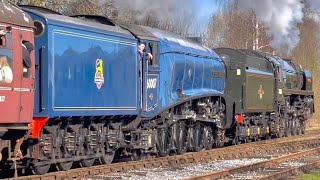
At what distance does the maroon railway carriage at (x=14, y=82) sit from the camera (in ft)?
39.2

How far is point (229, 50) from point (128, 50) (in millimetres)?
10790

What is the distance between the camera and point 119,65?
16484mm

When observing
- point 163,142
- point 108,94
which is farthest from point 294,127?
point 108,94

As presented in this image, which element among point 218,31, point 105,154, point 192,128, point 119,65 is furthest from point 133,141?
point 218,31

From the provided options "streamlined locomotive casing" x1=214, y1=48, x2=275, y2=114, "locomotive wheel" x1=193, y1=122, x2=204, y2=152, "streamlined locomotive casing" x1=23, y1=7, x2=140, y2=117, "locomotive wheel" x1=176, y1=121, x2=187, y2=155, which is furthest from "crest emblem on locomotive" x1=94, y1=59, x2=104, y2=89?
"streamlined locomotive casing" x1=214, y1=48, x2=275, y2=114

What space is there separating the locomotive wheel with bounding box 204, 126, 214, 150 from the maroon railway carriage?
1105 centimetres

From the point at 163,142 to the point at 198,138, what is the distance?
3047 millimetres

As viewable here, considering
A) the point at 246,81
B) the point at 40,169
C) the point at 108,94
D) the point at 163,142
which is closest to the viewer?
the point at 40,169

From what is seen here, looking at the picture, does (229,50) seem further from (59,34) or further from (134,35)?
(59,34)

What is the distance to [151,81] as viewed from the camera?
59.8 ft

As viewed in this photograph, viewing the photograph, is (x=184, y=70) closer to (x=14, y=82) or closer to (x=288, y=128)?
(x=14, y=82)

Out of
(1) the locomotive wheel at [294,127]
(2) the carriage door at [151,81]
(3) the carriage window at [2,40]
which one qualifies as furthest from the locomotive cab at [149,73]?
(1) the locomotive wheel at [294,127]

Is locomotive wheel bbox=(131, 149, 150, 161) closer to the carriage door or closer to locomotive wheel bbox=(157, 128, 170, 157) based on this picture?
locomotive wheel bbox=(157, 128, 170, 157)

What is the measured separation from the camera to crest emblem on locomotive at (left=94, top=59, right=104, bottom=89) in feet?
50.6
